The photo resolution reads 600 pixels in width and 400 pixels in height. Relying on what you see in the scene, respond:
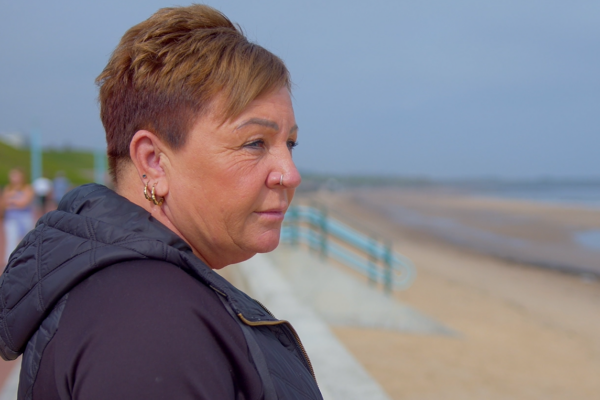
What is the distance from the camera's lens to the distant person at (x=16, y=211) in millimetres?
7881

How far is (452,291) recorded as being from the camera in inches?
437

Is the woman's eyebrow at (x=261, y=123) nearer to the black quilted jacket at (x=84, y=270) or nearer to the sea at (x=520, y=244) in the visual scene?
the black quilted jacket at (x=84, y=270)

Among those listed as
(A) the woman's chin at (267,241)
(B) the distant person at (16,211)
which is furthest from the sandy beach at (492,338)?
(B) the distant person at (16,211)

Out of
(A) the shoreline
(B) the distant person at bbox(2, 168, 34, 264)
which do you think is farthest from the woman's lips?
(A) the shoreline

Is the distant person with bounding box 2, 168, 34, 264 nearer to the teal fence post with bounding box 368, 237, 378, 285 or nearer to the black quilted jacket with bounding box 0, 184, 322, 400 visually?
the teal fence post with bounding box 368, 237, 378, 285

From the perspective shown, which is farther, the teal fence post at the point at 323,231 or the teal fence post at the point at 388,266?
the teal fence post at the point at 323,231

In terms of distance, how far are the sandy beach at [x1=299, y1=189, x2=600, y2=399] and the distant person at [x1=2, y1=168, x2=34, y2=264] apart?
5.05m

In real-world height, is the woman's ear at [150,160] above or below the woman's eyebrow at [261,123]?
below

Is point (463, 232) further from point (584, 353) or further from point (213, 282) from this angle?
point (213, 282)

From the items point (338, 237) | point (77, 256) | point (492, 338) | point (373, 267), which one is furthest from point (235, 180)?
point (338, 237)

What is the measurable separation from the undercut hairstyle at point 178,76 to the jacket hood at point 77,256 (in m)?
0.18

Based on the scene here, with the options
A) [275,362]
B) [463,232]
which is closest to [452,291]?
[275,362]

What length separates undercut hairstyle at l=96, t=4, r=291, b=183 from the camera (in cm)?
109

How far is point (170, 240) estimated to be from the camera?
1.05 m
